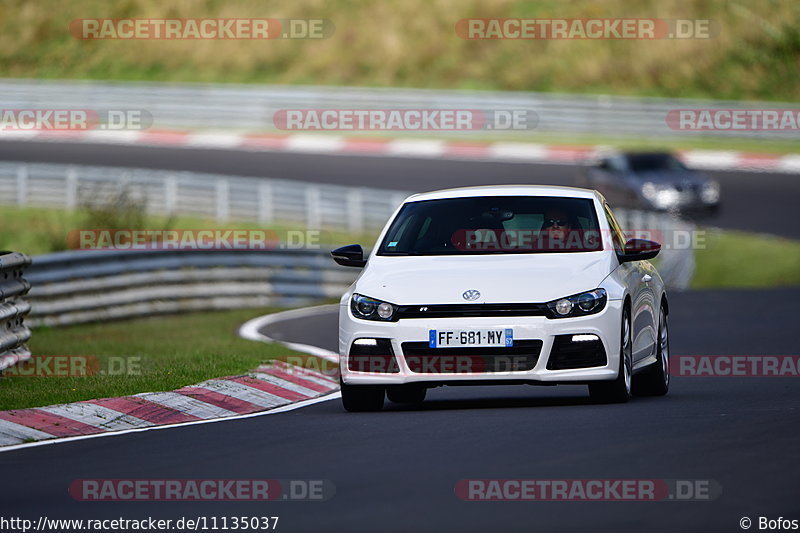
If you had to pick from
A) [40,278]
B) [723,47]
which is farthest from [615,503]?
[723,47]

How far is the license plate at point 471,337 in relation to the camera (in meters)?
10.7

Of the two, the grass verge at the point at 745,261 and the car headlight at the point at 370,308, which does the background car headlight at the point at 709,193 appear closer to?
the grass verge at the point at 745,261

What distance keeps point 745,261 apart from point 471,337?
72.7 ft

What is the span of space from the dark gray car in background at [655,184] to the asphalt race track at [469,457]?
21372 mm

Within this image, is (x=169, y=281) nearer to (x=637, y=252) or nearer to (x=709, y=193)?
(x=637, y=252)

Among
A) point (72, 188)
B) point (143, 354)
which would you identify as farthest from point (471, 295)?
point (72, 188)

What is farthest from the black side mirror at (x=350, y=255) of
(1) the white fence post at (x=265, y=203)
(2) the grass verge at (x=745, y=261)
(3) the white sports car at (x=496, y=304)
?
(1) the white fence post at (x=265, y=203)

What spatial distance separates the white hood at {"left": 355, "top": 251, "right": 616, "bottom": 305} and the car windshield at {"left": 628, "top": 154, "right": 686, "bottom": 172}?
2438 centimetres

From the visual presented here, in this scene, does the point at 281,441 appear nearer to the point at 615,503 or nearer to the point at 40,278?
the point at 615,503

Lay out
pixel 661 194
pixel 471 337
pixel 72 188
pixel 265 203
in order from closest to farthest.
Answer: pixel 471 337 → pixel 72 188 → pixel 265 203 → pixel 661 194

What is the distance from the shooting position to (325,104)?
147 feet

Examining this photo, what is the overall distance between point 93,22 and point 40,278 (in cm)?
4005

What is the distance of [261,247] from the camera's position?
23.6 metres

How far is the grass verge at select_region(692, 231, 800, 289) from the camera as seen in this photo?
3103 cm
